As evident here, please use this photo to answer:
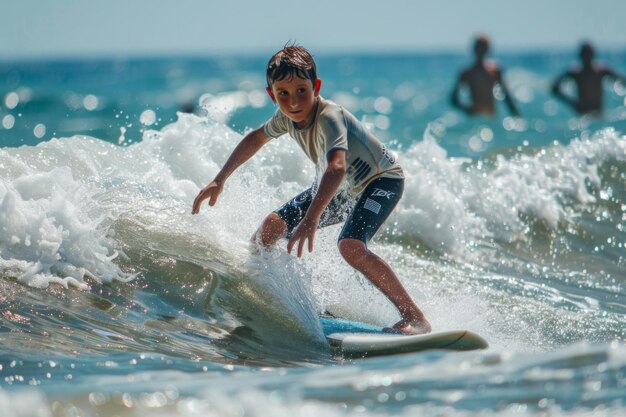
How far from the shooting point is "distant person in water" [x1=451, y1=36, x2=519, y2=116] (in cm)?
1331

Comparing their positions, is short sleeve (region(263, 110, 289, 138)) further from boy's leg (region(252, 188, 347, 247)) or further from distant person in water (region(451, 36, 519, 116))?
distant person in water (region(451, 36, 519, 116))

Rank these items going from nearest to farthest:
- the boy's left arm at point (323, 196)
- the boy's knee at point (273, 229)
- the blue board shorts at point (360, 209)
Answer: the boy's left arm at point (323, 196)
the blue board shorts at point (360, 209)
the boy's knee at point (273, 229)

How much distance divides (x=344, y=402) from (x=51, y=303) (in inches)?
94.5

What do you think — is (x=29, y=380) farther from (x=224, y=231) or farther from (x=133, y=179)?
(x=133, y=179)

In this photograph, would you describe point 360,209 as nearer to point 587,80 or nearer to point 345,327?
point 345,327

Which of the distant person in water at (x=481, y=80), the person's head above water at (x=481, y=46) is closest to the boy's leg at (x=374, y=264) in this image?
the distant person in water at (x=481, y=80)

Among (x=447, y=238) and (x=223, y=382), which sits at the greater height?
(x=447, y=238)

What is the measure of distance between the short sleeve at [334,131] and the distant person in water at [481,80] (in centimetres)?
839

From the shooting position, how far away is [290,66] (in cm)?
488

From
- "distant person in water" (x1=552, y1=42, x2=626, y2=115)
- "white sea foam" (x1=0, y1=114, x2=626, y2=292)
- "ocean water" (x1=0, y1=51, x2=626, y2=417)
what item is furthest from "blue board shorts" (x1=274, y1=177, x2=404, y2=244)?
"distant person in water" (x1=552, y1=42, x2=626, y2=115)

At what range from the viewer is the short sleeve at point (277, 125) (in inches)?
210

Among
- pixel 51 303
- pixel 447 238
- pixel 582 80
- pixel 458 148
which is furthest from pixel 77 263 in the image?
pixel 458 148

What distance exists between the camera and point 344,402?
337 centimetres

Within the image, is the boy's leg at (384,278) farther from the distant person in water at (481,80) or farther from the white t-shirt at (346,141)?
the distant person in water at (481,80)
